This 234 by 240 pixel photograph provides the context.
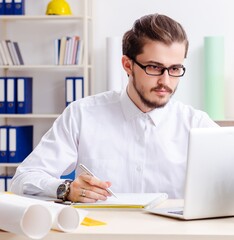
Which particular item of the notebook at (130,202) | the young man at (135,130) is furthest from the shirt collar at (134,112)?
the notebook at (130,202)

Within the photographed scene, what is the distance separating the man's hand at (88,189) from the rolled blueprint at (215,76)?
9.32ft

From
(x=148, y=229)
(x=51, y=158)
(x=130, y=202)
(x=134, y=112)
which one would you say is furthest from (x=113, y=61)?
(x=148, y=229)

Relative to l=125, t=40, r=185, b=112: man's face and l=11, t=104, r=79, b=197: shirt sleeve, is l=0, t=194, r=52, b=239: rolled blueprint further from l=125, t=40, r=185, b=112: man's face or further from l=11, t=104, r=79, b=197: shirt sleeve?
l=125, t=40, r=185, b=112: man's face

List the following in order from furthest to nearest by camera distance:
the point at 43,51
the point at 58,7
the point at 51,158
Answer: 1. the point at 43,51
2. the point at 58,7
3. the point at 51,158

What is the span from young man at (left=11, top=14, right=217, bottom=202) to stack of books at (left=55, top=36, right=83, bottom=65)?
225cm

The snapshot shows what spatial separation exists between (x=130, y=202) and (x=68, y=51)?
10.2 ft

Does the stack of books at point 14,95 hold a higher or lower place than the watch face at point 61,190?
higher

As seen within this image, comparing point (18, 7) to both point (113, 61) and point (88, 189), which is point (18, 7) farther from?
point (88, 189)

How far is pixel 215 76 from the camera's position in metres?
4.76

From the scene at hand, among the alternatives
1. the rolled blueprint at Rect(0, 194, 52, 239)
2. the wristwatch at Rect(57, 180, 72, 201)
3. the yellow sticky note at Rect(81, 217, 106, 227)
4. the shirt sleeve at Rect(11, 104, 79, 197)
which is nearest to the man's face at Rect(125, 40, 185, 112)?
the shirt sleeve at Rect(11, 104, 79, 197)

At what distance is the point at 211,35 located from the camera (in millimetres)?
4922

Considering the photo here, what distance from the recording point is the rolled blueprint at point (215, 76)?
4.74 meters

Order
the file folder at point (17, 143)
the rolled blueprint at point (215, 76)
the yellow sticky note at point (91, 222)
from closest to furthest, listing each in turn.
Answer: the yellow sticky note at point (91, 222)
the rolled blueprint at point (215, 76)
the file folder at point (17, 143)

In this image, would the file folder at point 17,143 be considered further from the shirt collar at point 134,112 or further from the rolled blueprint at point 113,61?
the shirt collar at point 134,112
